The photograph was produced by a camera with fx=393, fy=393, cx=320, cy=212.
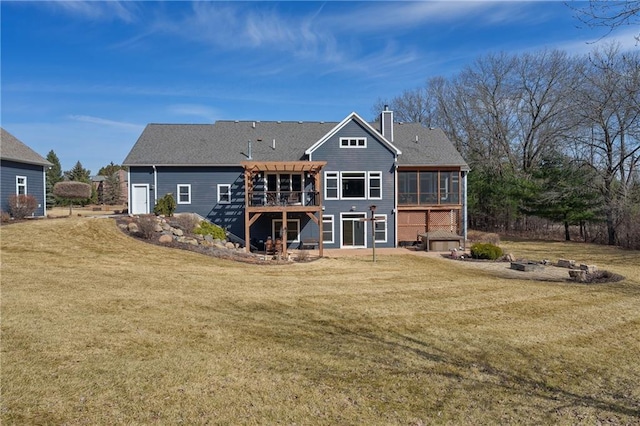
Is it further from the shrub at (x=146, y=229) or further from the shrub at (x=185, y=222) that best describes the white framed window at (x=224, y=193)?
the shrub at (x=146, y=229)

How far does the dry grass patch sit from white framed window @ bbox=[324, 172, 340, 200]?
441 inches

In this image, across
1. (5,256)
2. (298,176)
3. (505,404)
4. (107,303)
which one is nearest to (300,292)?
(107,303)

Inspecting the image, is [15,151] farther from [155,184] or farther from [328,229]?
[328,229]

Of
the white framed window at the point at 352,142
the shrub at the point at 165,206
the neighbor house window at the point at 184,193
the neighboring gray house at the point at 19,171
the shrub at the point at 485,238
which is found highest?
the white framed window at the point at 352,142

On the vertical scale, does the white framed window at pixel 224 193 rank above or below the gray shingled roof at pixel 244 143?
below

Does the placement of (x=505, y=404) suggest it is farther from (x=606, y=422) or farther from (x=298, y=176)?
(x=298, y=176)

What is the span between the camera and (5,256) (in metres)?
12.3

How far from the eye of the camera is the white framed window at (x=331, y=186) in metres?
23.0

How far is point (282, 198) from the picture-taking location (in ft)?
74.3

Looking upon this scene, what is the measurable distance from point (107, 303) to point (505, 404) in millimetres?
7534

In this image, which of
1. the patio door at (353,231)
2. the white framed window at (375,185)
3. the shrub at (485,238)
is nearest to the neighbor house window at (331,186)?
the patio door at (353,231)

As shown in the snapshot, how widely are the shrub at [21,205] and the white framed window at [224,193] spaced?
29.9 ft

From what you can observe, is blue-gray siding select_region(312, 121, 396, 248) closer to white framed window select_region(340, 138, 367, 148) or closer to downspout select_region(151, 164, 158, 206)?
white framed window select_region(340, 138, 367, 148)

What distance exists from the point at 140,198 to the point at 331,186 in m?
11.2
